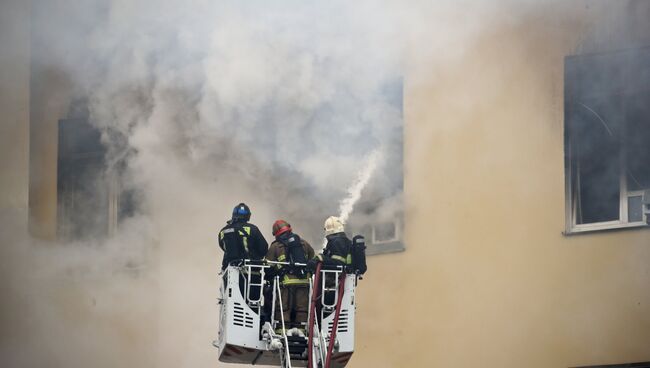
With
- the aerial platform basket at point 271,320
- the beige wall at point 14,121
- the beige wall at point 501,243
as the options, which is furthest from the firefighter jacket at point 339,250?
the beige wall at point 14,121

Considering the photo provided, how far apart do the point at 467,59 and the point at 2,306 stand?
7713 millimetres

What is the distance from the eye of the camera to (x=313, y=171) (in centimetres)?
1827

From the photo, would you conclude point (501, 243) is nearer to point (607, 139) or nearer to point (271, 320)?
point (607, 139)

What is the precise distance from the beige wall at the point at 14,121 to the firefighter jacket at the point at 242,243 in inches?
298

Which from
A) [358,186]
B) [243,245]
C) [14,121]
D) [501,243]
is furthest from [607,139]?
[14,121]

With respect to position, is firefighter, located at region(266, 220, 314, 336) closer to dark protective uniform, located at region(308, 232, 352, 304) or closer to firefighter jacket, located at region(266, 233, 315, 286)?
firefighter jacket, located at region(266, 233, 315, 286)

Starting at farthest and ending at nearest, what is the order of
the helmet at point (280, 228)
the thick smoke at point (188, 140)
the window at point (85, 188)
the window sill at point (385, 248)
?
the window at point (85, 188), the thick smoke at point (188, 140), the window sill at point (385, 248), the helmet at point (280, 228)

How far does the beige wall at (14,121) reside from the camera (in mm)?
20531

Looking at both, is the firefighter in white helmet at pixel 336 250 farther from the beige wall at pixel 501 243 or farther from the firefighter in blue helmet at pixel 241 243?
the beige wall at pixel 501 243

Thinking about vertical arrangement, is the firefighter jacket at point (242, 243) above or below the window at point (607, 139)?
below

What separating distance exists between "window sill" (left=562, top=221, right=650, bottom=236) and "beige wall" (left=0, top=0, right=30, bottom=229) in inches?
305

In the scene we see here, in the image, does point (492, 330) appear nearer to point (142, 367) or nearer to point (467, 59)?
point (467, 59)

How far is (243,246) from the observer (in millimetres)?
13844

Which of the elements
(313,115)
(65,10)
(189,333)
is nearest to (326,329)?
(313,115)
